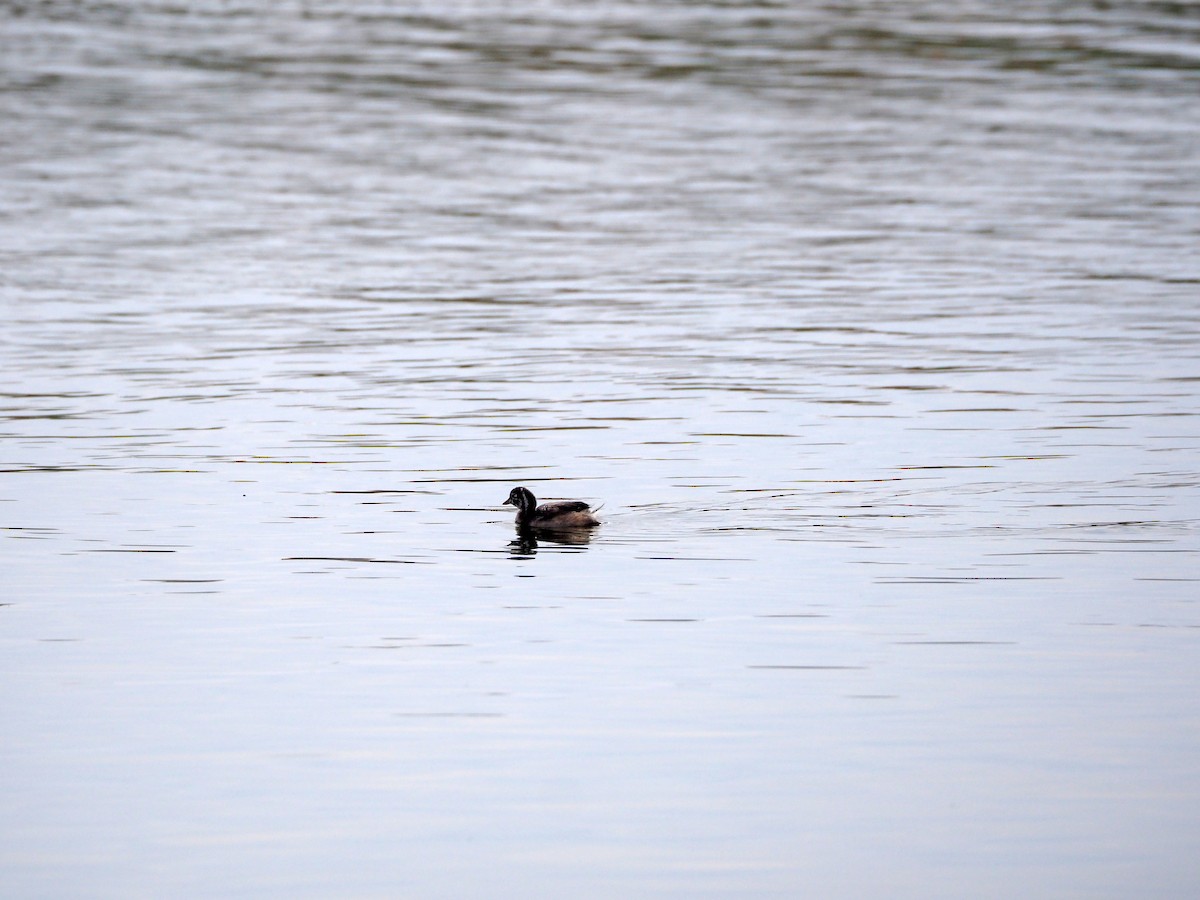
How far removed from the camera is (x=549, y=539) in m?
17.7

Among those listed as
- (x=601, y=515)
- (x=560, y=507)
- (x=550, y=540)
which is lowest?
(x=550, y=540)

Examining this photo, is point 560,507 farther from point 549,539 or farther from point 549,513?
point 549,539

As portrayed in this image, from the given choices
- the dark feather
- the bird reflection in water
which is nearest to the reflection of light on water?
the bird reflection in water

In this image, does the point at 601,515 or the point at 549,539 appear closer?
the point at 549,539

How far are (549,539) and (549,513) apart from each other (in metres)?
0.22

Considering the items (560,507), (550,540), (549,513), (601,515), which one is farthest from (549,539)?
(601,515)

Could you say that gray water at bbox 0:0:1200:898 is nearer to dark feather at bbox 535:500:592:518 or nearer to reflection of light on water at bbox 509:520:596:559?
reflection of light on water at bbox 509:520:596:559

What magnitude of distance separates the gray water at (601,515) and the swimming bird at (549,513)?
21 centimetres

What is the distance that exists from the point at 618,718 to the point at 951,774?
7.06 ft

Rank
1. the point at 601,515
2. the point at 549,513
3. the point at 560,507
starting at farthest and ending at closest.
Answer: the point at 601,515
the point at 549,513
the point at 560,507

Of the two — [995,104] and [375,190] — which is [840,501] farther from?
[995,104]

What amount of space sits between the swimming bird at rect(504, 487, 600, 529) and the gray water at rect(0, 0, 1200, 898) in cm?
21

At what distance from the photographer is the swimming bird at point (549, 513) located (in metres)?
17.6

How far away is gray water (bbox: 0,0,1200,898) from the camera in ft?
38.0
